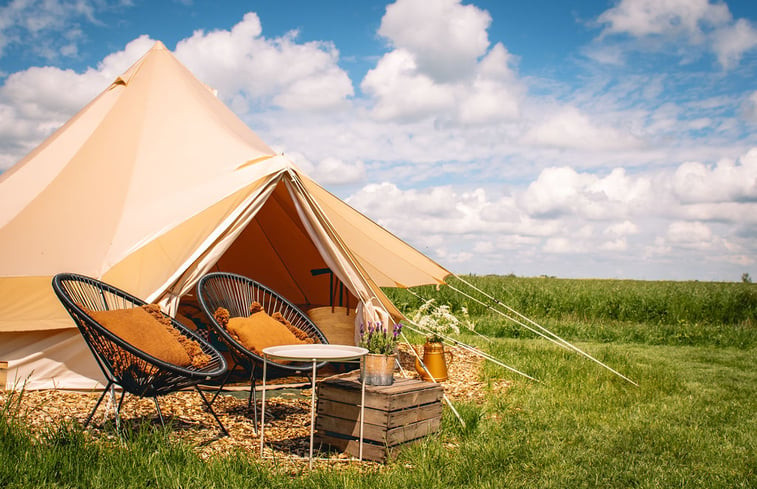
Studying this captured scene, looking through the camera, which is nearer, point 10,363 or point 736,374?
point 10,363

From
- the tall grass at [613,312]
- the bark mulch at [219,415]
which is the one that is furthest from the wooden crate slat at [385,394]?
the tall grass at [613,312]

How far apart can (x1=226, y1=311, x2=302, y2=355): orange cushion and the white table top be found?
23.3 inches

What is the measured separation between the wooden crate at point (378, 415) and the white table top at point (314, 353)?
18 centimetres

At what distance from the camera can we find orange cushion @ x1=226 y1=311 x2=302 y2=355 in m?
4.03

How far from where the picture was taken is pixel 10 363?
4363 mm

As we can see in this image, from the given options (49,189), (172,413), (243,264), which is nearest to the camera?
(172,413)

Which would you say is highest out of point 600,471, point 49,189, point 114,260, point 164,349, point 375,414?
point 49,189

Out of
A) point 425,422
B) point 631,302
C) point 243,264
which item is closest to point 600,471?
point 425,422

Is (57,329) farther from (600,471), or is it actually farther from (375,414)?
(600,471)

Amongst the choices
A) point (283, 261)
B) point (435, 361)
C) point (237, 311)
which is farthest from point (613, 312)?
point (237, 311)

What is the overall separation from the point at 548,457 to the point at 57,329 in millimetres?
3381

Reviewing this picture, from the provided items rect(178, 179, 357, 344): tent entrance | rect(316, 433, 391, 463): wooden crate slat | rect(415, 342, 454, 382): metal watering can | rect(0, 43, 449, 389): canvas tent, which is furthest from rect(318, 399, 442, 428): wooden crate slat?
rect(178, 179, 357, 344): tent entrance

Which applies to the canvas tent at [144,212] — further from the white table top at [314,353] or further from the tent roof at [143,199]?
the white table top at [314,353]

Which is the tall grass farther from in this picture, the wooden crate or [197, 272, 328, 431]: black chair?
the wooden crate
